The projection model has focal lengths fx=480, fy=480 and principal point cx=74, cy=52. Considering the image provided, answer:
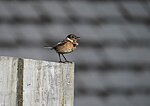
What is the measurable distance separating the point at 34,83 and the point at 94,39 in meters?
2.56

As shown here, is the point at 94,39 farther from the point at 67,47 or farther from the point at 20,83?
the point at 20,83

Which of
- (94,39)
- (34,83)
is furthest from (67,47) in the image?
(94,39)

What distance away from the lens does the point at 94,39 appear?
388 cm

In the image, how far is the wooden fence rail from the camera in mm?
1273

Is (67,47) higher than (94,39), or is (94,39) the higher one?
(94,39)

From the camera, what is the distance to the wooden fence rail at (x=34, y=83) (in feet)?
4.18

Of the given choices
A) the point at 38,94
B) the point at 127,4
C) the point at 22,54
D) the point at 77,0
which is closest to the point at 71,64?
the point at 38,94

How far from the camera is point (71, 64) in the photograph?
1450mm

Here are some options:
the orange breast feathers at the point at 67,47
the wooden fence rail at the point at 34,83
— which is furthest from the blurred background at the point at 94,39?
the wooden fence rail at the point at 34,83

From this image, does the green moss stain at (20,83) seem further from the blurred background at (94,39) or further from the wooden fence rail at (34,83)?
the blurred background at (94,39)

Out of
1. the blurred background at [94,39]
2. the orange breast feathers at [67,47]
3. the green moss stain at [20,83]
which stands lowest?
the green moss stain at [20,83]

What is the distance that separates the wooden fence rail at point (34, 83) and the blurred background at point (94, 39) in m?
2.03

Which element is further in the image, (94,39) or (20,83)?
(94,39)

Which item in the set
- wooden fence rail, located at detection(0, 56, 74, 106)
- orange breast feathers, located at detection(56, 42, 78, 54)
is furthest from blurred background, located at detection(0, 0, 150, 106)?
wooden fence rail, located at detection(0, 56, 74, 106)
